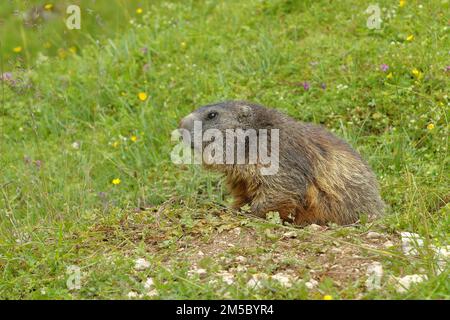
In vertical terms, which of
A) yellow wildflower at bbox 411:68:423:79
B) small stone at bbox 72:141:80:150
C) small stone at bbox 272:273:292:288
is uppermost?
yellow wildflower at bbox 411:68:423:79

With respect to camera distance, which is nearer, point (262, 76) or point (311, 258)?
point (311, 258)

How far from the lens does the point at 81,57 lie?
10195mm

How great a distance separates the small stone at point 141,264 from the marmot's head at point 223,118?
1676 mm

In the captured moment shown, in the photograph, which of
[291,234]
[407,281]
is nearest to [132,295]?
[291,234]

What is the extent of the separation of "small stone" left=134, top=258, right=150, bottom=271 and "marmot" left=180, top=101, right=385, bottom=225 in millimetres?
1397

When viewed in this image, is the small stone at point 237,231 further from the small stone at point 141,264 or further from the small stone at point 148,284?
the small stone at point 148,284

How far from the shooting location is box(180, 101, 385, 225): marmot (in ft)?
20.2

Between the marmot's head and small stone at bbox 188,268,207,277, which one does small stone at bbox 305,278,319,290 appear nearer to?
small stone at bbox 188,268,207,277

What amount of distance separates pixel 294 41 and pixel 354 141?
6.31 feet

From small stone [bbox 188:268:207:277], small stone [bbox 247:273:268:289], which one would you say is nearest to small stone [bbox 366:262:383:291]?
small stone [bbox 247:273:268:289]

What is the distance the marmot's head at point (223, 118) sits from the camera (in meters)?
6.45

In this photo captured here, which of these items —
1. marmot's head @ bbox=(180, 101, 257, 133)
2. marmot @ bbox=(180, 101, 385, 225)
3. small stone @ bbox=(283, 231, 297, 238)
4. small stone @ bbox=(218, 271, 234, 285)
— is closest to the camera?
small stone @ bbox=(218, 271, 234, 285)

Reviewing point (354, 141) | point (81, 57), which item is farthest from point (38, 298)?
point (81, 57)
